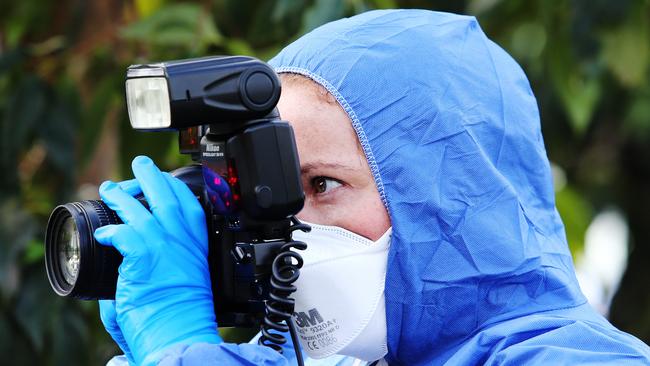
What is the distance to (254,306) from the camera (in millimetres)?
1914

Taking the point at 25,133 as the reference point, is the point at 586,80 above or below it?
below

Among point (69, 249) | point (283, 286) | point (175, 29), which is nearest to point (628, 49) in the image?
point (175, 29)

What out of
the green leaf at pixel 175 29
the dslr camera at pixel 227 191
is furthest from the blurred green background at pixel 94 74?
the dslr camera at pixel 227 191

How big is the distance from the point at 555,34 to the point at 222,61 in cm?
190

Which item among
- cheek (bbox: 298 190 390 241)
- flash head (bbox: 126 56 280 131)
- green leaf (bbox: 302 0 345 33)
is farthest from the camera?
green leaf (bbox: 302 0 345 33)

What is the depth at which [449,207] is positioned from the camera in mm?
1929

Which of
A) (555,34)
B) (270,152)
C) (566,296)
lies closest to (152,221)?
(270,152)

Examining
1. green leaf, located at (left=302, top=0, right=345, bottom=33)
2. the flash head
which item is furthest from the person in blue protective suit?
green leaf, located at (left=302, top=0, right=345, bottom=33)

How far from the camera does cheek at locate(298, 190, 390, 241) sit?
1.96 m

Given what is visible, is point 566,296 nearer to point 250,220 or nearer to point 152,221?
point 250,220

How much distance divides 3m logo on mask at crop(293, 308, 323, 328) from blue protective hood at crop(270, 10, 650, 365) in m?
0.13

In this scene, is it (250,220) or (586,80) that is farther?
(586,80)

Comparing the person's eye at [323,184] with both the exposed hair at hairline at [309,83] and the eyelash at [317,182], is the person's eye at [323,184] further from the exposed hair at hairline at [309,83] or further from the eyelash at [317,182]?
the exposed hair at hairline at [309,83]

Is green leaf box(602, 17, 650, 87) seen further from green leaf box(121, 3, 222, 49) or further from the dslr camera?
the dslr camera
